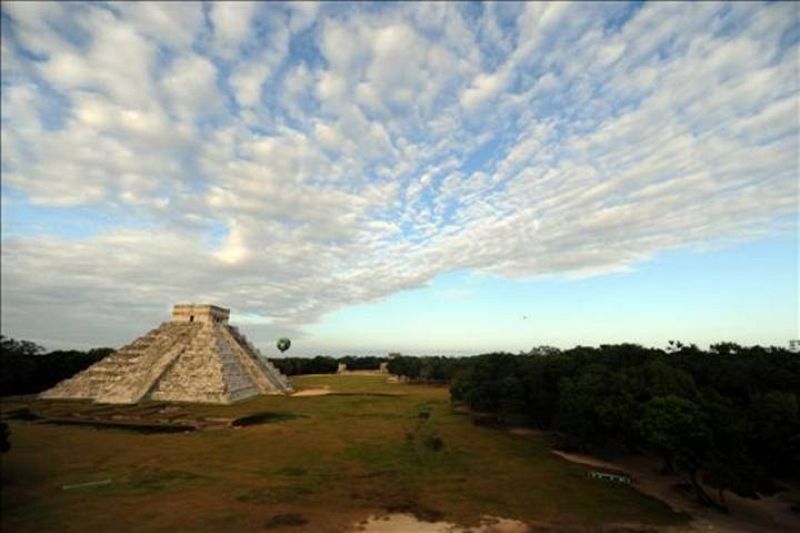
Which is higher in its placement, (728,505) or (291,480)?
(291,480)

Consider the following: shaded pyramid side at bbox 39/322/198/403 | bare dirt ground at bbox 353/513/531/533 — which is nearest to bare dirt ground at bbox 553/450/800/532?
bare dirt ground at bbox 353/513/531/533

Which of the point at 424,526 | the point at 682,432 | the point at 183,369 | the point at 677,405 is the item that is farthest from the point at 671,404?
the point at 183,369

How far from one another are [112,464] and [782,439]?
37.8 m

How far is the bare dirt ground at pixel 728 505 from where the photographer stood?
72.0 ft

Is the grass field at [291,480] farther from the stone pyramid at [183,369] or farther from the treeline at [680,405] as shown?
the stone pyramid at [183,369]

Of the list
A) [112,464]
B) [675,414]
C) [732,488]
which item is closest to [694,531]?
[732,488]

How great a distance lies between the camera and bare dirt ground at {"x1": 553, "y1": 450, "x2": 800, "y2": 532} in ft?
72.0

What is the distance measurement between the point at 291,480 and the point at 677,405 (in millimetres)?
21266

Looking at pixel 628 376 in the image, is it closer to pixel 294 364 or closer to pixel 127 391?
pixel 127 391

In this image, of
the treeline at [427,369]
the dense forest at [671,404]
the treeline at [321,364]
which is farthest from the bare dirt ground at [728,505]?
the treeline at [321,364]

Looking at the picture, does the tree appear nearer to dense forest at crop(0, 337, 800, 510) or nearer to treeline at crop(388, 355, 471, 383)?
dense forest at crop(0, 337, 800, 510)

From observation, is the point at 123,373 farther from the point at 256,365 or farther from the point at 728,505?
the point at 728,505

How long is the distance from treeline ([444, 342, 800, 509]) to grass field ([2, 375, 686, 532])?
319cm

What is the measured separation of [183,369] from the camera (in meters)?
65.0
